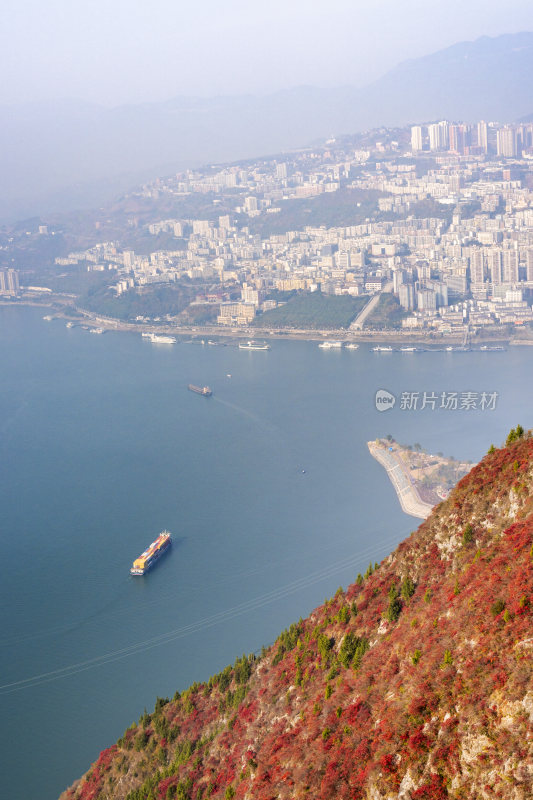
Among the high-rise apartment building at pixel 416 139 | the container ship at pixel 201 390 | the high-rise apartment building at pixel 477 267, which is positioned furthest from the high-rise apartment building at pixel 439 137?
the container ship at pixel 201 390

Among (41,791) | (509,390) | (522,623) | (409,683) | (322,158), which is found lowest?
(41,791)

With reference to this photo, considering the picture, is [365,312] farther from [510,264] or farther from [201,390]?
[201,390]

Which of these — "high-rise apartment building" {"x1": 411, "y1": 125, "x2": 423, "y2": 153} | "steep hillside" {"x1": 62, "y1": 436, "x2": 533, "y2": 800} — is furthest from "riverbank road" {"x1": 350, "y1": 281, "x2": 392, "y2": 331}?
"high-rise apartment building" {"x1": 411, "y1": 125, "x2": 423, "y2": 153}

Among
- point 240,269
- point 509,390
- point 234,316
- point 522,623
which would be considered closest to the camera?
point 522,623

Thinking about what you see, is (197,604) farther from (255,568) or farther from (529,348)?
(529,348)

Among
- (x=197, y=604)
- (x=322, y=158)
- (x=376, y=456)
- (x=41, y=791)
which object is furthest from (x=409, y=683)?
(x=322, y=158)

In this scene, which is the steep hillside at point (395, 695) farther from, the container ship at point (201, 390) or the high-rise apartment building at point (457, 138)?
the high-rise apartment building at point (457, 138)

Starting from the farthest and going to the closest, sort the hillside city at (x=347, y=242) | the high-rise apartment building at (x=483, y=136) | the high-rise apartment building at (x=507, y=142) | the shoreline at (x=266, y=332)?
the high-rise apartment building at (x=483, y=136) < the high-rise apartment building at (x=507, y=142) < the hillside city at (x=347, y=242) < the shoreline at (x=266, y=332)
